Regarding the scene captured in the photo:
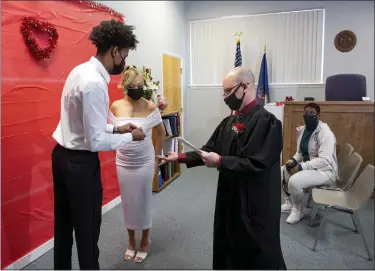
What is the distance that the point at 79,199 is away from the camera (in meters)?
1.62

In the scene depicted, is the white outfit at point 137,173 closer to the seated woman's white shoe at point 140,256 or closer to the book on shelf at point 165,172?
the seated woman's white shoe at point 140,256

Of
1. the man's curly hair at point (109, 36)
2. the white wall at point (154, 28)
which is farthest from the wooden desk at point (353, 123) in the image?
the man's curly hair at point (109, 36)

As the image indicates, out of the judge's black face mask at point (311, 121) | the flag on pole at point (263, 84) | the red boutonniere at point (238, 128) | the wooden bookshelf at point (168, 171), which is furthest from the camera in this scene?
the flag on pole at point (263, 84)

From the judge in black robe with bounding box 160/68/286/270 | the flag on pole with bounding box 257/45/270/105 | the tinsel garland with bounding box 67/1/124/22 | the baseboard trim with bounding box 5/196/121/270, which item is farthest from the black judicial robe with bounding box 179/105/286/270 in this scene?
the flag on pole with bounding box 257/45/270/105

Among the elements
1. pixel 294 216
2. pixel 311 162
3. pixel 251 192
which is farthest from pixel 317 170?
pixel 251 192

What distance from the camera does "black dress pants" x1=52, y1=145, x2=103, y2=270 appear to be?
5.28 ft

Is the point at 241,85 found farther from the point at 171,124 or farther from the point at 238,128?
the point at 171,124

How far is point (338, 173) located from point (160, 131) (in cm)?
210

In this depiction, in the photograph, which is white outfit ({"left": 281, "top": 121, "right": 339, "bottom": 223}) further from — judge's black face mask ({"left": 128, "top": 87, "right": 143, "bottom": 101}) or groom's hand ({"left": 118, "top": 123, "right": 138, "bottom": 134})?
groom's hand ({"left": 118, "top": 123, "right": 138, "bottom": 134})

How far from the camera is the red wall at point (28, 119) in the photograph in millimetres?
2158

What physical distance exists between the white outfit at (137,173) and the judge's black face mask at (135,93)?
17 centimetres

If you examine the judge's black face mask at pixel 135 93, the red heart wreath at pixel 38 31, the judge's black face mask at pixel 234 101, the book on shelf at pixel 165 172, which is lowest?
the book on shelf at pixel 165 172

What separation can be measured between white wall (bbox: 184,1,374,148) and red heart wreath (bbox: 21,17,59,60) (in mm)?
3886

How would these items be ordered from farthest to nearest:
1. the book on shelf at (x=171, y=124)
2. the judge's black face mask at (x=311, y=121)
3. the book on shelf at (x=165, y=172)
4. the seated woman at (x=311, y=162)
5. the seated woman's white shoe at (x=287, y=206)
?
the book on shelf at (x=171, y=124) < the book on shelf at (x=165, y=172) < the seated woman's white shoe at (x=287, y=206) < the judge's black face mask at (x=311, y=121) < the seated woman at (x=311, y=162)
